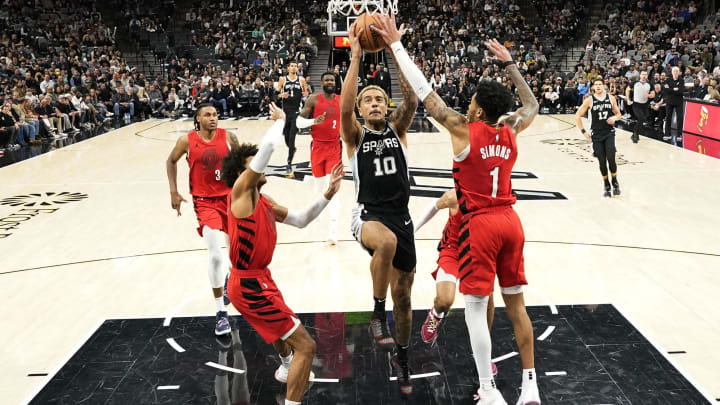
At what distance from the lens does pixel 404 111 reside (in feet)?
14.3

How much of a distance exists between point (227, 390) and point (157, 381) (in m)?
0.50

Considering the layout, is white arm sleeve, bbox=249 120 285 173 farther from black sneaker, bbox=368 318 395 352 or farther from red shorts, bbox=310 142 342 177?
red shorts, bbox=310 142 342 177

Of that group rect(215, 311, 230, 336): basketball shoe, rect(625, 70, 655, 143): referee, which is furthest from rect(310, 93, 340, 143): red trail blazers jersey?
rect(625, 70, 655, 143): referee

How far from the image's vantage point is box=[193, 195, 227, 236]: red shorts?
5.18m

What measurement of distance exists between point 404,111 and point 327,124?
3.06 metres

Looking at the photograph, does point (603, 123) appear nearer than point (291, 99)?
Yes

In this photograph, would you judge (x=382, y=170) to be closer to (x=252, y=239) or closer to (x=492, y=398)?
(x=252, y=239)

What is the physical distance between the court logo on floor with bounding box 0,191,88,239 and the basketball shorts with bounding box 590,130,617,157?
7.73 metres

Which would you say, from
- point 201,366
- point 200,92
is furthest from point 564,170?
point 200,92

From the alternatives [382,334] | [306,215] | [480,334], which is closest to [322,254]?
[382,334]

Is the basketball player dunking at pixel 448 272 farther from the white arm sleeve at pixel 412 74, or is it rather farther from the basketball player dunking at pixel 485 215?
the white arm sleeve at pixel 412 74

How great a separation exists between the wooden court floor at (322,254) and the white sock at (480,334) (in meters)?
1.51

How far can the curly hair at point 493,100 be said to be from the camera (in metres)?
3.64

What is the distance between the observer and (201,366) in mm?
4500
